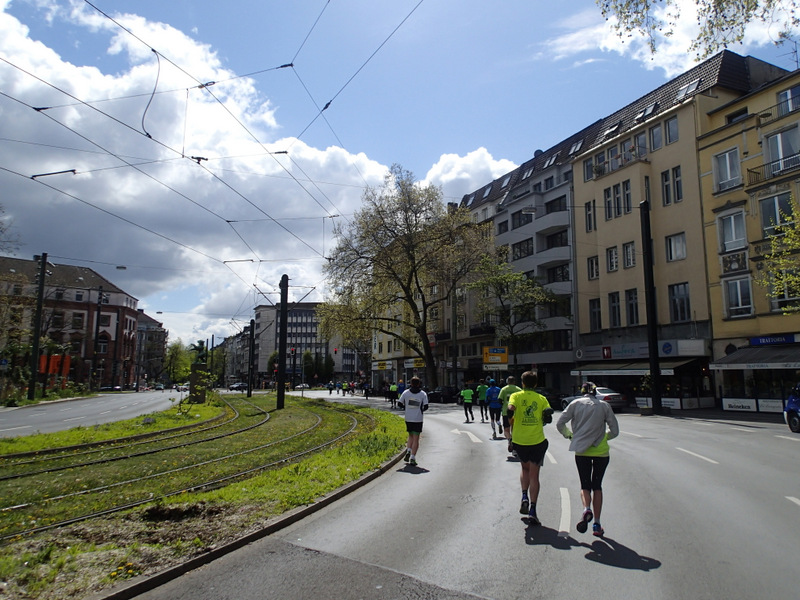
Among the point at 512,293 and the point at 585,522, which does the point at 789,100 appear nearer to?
the point at 512,293

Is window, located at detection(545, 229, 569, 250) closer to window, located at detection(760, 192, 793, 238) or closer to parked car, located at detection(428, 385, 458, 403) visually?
parked car, located at detection(428, 385, 458, 403)

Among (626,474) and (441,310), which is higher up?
(441,310)

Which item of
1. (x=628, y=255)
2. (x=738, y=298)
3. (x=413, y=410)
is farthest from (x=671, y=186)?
(x=413, y=410)

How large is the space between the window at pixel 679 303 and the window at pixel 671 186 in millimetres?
5316

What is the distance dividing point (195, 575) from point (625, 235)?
38852 millimetres

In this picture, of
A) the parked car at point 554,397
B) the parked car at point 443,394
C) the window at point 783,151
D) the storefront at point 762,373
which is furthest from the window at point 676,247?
the parked car at point 443,394

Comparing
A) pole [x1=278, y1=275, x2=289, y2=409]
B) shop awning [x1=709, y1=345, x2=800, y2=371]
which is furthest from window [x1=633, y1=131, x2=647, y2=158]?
pole [x1=278, y1=275, x2=289, y2=409]

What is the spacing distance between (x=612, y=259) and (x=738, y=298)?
418 inches

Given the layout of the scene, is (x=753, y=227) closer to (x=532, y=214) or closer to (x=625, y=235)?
(x=625, y=235)

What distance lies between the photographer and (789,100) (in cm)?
2878

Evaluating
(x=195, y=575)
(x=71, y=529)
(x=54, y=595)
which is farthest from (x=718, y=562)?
(x=71, y=529)

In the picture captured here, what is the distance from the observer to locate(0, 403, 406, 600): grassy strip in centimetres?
492

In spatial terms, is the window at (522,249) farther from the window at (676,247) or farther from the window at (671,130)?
the window at (671,130)

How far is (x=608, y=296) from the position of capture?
41094mm
